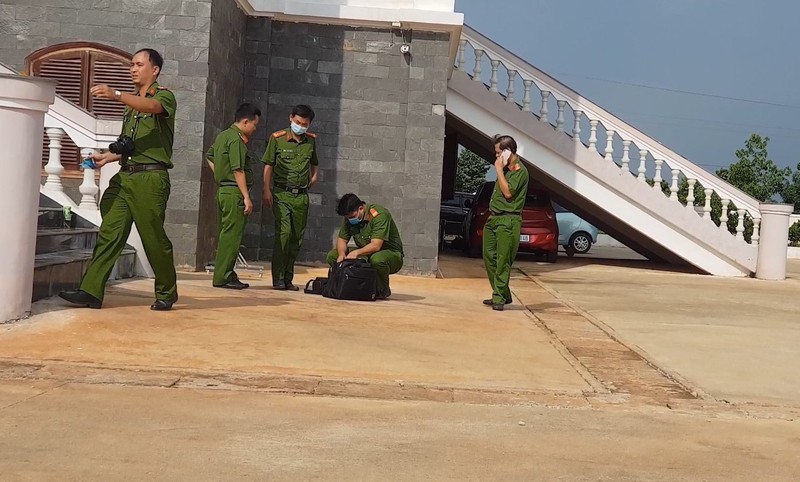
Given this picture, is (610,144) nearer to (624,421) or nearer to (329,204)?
(329,204)

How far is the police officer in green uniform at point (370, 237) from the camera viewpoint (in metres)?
10.4

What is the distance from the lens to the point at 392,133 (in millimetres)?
14570

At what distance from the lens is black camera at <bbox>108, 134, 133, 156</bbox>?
7.54 meters

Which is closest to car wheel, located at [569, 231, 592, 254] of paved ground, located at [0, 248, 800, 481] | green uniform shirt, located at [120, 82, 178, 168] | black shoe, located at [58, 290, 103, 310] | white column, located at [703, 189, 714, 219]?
white column, located at [703, 189, 714, 219]

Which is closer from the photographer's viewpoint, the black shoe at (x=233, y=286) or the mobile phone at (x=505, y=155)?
the mobile phone at (x=505, y=155)

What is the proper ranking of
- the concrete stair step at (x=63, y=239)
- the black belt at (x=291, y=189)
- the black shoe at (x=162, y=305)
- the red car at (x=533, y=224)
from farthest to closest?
1. the red car at (x=533, y=224)
2. the black belt at (x=291, y=189)
3. the concrete stair step at (x=63, y=239)
4. the black shoe at (x=162, y=305)

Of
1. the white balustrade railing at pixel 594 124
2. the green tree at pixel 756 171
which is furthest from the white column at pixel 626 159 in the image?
the green tree at pixel 756 171

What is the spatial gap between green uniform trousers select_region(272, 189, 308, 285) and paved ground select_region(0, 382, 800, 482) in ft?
15.8

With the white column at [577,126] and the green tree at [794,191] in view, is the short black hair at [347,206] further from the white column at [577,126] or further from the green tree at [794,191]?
the green tree at [794,191]

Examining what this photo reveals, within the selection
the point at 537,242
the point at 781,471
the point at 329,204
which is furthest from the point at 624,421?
the point at 537,242

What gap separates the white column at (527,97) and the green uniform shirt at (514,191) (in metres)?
6.89

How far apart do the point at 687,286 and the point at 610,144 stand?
10.1ft

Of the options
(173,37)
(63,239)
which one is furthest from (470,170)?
(63,239)

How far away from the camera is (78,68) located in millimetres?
12516
